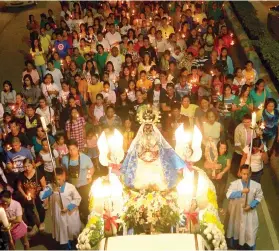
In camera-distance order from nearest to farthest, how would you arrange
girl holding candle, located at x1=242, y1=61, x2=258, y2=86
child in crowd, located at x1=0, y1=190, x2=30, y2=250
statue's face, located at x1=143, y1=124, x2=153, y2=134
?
statue's face, located at x1=143, y1=124, x2=153, y2=134 → child in crowd, located at x1=0, y1=190, x2=30, y2=250 → girl holding candle, located at x1=242, y1=61, x2=258, y2=86

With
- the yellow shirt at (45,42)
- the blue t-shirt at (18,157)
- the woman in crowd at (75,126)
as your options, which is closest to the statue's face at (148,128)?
the blue t-shirt at (18,157)

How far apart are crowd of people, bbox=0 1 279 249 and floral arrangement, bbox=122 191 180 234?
1333 millimetres

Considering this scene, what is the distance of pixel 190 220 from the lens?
621 centimetres

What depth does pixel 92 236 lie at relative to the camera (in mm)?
6762

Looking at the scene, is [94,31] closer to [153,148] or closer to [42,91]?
[42,91]

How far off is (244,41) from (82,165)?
9.12m

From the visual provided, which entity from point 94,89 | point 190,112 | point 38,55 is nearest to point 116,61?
point 94,89

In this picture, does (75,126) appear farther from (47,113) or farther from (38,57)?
(38,57)

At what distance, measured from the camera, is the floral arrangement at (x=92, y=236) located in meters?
6.71

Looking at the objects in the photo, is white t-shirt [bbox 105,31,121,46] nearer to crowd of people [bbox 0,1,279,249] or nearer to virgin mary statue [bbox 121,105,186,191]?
crowd of people [bbox 0,1,279,249]

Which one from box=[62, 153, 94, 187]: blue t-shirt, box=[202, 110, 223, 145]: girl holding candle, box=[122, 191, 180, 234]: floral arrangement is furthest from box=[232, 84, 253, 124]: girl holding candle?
box=[122, 191, 180, 234]: floral arrangement

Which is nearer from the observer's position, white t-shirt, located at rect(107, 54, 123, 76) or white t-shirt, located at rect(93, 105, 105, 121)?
white t-shirt, located at rect(93, 105, 105, 121)

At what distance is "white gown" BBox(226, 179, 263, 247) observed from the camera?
302 inches

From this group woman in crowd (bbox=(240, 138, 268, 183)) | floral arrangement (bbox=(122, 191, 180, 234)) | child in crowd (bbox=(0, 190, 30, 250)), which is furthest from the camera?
woman in crowd (bbox=(240, 138, 268, 183))
